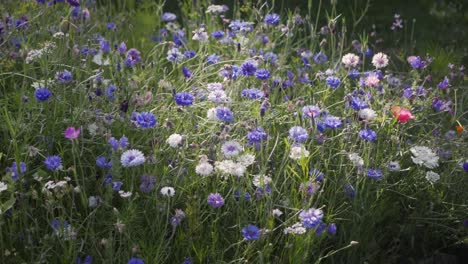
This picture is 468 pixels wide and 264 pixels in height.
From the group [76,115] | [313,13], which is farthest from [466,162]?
[313,13]

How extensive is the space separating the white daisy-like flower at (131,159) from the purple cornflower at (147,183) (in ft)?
0.25

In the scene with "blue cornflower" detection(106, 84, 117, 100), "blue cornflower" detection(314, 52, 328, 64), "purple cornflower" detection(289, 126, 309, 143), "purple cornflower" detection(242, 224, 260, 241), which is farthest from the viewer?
"blue cornflower" detection(314, 52, 328, 64)

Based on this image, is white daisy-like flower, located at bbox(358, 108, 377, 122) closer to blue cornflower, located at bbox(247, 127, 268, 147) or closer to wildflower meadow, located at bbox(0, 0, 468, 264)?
wildflower meadow, located at bbox(0, 0, 468, 264)

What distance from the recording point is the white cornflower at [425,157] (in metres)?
2.45

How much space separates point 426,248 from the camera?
8.46ft

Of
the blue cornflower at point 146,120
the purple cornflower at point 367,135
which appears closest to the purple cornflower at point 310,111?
the purple cornflower at point 367,135

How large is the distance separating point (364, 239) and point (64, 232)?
1.00m

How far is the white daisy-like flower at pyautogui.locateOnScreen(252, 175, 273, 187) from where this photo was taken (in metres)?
2.11

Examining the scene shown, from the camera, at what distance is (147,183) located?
86.1 inches

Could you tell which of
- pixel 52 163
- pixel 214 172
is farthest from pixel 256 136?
pixel 52 163

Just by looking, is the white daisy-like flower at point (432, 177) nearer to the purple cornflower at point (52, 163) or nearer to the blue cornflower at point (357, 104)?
the blue cornflower at point (357, 104)

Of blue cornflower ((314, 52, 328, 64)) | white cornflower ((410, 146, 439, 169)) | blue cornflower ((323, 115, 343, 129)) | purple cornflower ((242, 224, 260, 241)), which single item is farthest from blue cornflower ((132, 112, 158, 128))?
blue cornflower ((314, 52, 328, 64))

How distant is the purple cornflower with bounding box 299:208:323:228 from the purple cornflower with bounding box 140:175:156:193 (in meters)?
0.46

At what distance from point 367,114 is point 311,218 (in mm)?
557
